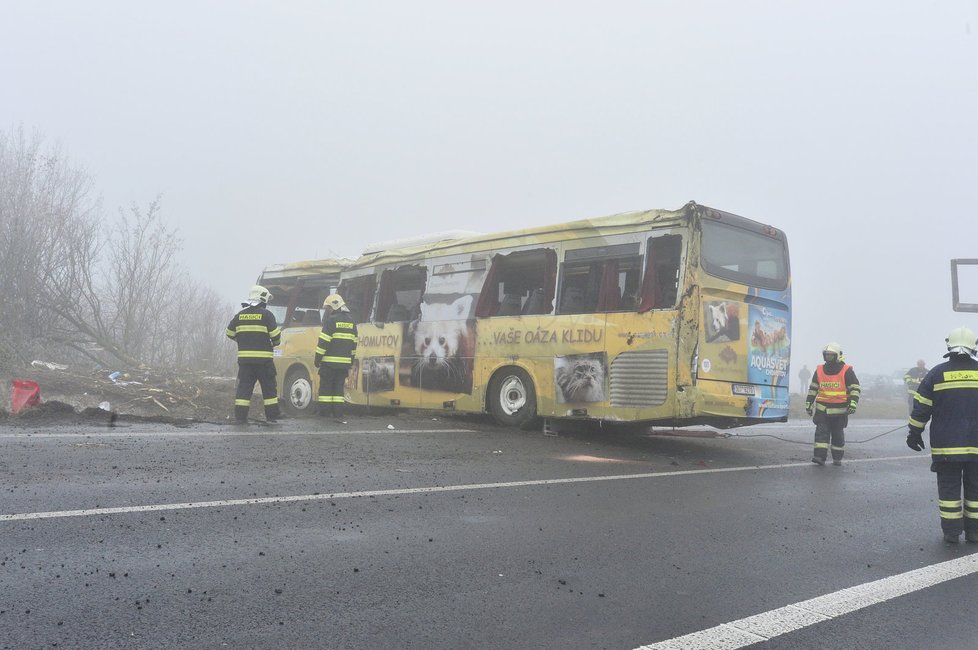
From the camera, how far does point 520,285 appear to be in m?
11.5

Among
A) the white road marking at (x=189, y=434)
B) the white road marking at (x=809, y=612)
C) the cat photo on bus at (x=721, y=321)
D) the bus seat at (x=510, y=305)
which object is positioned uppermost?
the bus seat at (x=510, y=305)

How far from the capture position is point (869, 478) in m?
8.84

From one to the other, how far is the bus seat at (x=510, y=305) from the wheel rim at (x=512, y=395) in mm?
998

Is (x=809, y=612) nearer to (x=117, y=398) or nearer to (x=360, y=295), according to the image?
(x=360, y=295)

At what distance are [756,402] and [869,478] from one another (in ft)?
5.39

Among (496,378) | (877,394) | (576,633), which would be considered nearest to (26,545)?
(576,633)

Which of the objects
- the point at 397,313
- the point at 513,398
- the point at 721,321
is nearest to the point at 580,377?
the point at 513,398

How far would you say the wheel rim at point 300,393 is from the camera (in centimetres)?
1401

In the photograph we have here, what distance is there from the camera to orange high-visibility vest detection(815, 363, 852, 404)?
10.1m

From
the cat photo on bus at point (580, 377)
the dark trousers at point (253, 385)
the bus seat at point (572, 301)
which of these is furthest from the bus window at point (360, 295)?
the cat photo on bus at point (580, 377)

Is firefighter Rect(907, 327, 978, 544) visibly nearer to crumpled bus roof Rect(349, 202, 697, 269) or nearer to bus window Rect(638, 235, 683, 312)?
bus window Rect(638, 235, 683, 312)

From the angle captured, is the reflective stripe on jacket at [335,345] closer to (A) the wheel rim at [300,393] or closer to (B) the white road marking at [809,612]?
(A) the wheel rim at [300,393]

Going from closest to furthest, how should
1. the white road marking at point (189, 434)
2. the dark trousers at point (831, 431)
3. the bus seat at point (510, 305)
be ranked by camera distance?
the white road marking at point (189, 434), the dark trousers at point (831, 431), the bus seat at point (510, 305)

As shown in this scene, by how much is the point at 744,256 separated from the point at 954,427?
4.81 meters
